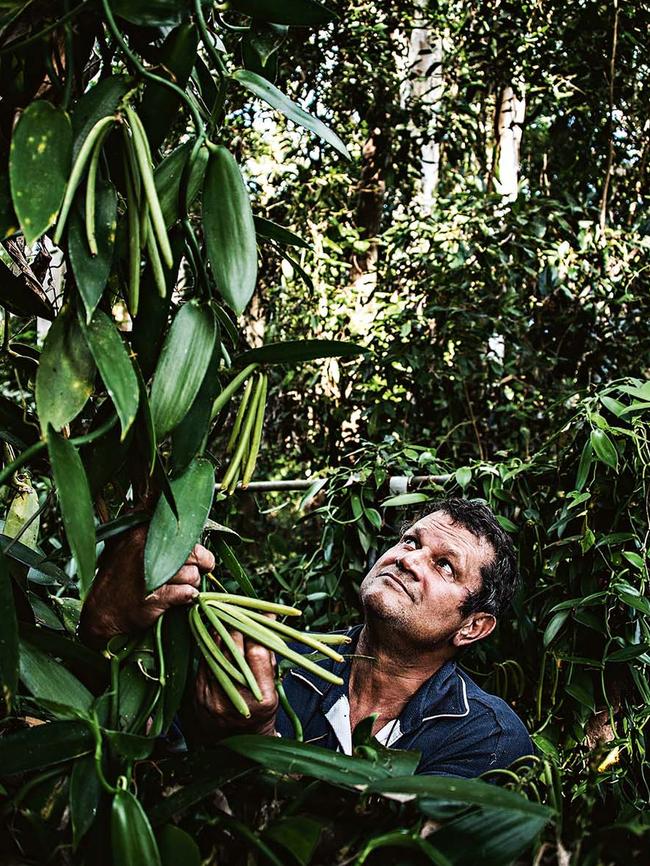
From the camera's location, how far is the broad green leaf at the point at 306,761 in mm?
469

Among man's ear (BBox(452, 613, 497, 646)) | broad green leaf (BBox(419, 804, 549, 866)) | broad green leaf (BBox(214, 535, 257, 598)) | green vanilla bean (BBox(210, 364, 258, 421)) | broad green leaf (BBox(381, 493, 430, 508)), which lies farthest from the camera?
broad green leaf (BBox(381, 493, 430, 508))

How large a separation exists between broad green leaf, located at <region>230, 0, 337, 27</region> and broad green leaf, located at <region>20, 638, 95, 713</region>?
460 millimetres

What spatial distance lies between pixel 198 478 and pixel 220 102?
0.25 meters

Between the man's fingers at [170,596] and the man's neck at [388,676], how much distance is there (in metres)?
0.71

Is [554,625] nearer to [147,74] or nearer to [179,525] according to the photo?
[179,525]

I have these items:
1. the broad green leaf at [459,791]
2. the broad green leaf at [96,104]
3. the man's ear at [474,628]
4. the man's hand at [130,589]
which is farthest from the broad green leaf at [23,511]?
the man's ear at [474,628]

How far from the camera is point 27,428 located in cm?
67

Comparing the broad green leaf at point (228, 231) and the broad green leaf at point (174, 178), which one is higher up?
the broad green leaf at point (174, 178)

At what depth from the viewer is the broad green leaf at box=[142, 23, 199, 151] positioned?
0.59 meters

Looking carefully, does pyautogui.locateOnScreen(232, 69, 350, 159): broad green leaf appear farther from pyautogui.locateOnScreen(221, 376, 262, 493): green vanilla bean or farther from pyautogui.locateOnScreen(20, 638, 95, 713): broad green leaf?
pyautogui.locateOnScreen(20, 638, 95, 713): broad green leaf

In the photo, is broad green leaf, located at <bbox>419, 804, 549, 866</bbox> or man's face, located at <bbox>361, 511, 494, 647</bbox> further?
man's face, located at <bbox>361, 511, 494, 647</bbox>

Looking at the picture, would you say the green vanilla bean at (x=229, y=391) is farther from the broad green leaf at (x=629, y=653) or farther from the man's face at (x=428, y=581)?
the broad green leaf at (x=629, y=653)

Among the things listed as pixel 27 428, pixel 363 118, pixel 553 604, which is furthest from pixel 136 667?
pixel 363 118

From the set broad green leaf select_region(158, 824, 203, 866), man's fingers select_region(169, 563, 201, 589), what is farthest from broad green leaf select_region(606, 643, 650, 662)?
broad green leaf select_region(158, 824, 203, 866)
